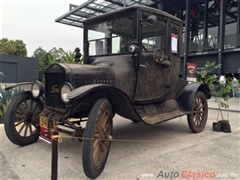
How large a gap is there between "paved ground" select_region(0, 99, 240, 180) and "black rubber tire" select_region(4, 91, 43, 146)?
0.50 ft

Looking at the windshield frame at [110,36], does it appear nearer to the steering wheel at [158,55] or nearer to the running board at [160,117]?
A: the steering wheel at [158,55]

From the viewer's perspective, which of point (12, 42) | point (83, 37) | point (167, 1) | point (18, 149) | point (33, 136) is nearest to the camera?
point (18, 149)

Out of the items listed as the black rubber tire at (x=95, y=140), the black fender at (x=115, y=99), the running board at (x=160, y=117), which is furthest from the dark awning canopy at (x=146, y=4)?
the black rubber tire at (x=95, y=140)

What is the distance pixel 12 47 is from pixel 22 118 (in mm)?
33653

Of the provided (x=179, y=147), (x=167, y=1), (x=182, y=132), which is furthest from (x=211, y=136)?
(x=167, y=1)

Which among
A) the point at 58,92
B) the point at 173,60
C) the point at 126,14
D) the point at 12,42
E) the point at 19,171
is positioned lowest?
the point at 19,171

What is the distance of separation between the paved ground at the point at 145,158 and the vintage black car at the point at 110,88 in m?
0.30

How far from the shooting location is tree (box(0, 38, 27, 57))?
1303 inches

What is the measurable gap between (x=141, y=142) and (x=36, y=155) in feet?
5.98

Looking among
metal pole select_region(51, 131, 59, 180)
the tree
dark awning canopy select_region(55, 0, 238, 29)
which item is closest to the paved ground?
metal pole select_region(51, 131, 59, 180)

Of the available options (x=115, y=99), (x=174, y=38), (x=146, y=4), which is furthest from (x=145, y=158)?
(x=146, y=4)

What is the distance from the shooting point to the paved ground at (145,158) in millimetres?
2748

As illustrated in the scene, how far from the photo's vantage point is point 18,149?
143 inches

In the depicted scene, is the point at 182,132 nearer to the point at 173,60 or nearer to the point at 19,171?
the point at 173,60
